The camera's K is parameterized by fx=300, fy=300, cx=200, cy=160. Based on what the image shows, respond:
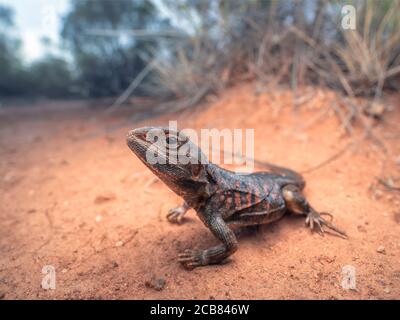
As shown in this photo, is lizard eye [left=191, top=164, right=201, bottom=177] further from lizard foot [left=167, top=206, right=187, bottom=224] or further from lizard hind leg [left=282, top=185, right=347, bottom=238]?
lizard hind leg [left=282, top=185, right=347, bottom=238]

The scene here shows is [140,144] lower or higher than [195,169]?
higher

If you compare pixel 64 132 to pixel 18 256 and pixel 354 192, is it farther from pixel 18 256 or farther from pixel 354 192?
pixel 354 192

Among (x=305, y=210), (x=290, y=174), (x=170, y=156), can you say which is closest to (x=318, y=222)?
(x=305, y=210)

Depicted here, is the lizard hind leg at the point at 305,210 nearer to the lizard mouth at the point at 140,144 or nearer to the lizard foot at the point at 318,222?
the lizard foot at the point at 318,222

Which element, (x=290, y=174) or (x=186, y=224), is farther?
(x=290, y=174)

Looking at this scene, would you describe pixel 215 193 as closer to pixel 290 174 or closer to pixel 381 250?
pixel 290 174

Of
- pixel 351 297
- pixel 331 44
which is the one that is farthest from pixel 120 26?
pixel 351 297

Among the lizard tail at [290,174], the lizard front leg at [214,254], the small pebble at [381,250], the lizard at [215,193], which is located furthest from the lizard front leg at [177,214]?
the small pebble at [381,250]
